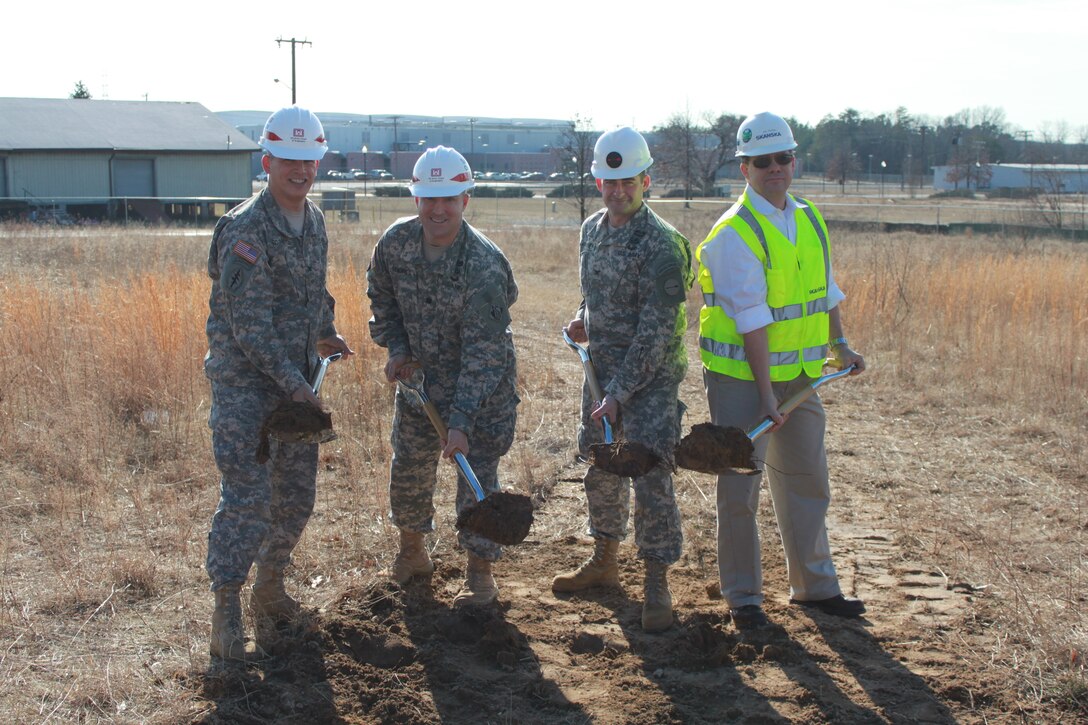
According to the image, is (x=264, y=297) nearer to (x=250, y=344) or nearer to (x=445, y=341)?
(x=250, y=344)

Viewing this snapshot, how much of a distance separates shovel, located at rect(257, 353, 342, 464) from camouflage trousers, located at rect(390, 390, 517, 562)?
682 mm

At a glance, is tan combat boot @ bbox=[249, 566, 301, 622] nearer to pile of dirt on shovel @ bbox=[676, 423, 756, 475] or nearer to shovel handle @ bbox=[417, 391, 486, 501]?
shovel handle @ bbox=[417, 391, 486, 501]

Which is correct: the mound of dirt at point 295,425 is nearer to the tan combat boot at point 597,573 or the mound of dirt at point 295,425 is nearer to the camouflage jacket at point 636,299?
the camouflage jacket at point 636,299

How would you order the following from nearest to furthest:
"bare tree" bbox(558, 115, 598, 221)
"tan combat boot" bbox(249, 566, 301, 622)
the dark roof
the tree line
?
"tan combat boot" bbox(249, 566, 301, 622)
"bare tree" bbox(558, 115, 598, 221)
the dark roof
the tree line

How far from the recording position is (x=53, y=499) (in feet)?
19.8

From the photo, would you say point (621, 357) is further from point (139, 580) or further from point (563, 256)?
point (563, 256)

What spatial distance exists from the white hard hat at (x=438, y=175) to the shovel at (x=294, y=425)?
983mm

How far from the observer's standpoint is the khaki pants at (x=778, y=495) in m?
4.57

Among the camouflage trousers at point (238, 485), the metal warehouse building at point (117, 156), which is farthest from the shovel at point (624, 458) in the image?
the metal warehouse building at point (117, 156)

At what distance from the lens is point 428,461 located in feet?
16.2

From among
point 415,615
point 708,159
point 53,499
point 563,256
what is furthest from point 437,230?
point 708,159

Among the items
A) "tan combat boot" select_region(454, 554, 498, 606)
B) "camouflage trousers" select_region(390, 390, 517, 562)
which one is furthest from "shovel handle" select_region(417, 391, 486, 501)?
"tan combat boot" select_region(454, 554, 498, 606)

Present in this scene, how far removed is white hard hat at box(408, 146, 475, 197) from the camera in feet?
14.5

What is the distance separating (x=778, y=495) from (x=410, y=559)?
1715 millimetres
